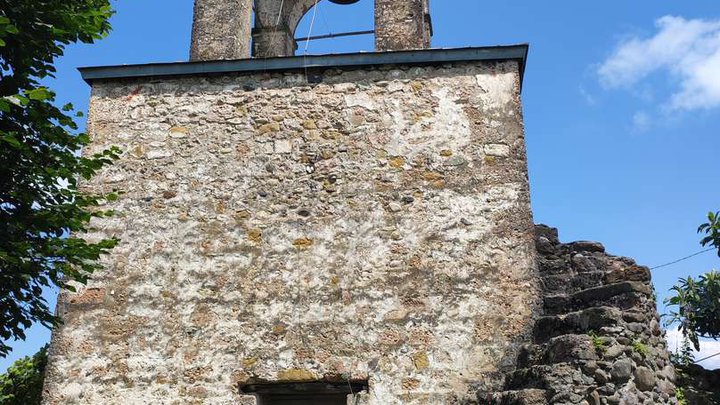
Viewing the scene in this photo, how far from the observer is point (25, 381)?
312 inches


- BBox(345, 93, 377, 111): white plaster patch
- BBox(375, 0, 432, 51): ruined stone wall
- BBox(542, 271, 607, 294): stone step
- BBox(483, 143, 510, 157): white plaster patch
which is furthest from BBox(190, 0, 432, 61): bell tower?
BBox(542, 271, 607, 294): stone step

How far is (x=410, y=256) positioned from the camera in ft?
20.2

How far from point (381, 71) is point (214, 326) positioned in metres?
2.92

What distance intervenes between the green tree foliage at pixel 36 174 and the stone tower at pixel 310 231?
618 millimetres

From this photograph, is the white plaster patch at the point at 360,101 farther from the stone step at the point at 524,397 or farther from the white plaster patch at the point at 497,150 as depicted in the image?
the stone step at the point at 524,397

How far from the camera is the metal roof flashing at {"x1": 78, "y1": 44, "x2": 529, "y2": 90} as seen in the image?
6.71m

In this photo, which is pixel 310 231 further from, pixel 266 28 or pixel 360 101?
pixel 266 28

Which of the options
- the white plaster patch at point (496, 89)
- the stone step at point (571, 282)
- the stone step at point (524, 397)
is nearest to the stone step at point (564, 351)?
the stone step at point (524, 397)

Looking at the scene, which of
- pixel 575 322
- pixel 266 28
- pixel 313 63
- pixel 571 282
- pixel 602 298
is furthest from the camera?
pixel 266 28

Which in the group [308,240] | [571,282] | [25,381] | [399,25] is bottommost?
[25,381]

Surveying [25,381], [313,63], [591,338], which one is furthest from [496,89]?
[25,381]

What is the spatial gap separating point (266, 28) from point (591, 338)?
4.86 m

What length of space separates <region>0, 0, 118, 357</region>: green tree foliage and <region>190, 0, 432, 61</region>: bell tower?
149 cm

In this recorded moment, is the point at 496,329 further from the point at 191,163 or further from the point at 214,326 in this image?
the point at 191,163
